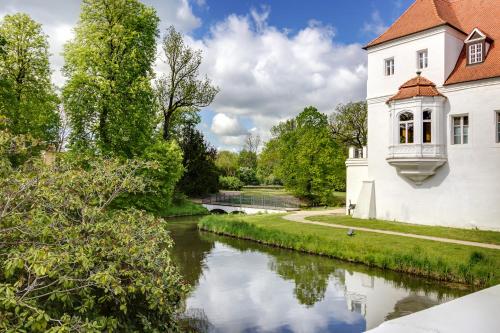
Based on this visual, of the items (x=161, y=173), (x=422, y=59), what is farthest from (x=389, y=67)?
(x=161, y=173)

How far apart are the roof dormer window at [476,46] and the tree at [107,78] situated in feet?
53.4

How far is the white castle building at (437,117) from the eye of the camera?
1761 cm

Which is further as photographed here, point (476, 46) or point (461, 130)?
point (476, 46)

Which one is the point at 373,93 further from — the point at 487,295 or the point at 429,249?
the point at 487,295

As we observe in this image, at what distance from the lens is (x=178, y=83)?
3350cm

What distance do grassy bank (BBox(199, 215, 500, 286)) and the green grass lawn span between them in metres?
1.83

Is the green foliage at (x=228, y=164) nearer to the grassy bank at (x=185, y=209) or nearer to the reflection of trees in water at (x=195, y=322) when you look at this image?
the grassy bank at (x=185, y=209)

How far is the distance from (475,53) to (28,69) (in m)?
22.9

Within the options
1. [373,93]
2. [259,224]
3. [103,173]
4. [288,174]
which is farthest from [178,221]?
[103,173]

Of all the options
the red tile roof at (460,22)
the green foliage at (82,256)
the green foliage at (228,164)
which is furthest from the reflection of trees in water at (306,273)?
the green foliage at (228,164)

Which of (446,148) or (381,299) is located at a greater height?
(446,148)

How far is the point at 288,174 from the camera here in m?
37.8

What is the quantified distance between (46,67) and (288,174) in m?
22.9

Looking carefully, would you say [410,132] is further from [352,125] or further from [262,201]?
[352,125]
